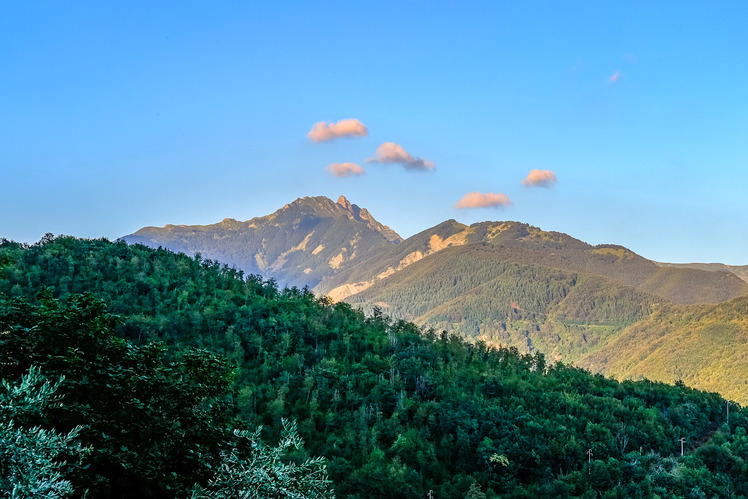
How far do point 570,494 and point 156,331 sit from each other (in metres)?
60.0

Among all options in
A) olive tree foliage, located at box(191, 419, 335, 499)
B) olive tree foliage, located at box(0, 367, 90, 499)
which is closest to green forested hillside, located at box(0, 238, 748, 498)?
olive tree foliage, located at box(191, 419, 335, 499)

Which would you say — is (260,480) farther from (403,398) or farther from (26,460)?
(403,398)

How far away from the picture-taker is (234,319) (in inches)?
3661

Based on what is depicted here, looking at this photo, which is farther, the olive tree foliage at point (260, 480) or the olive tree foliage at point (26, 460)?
the olive tree foliage at point (260, 480)

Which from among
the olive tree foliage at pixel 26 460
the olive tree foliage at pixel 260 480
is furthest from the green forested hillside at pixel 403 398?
the olive tree foliage at pixel 26 460

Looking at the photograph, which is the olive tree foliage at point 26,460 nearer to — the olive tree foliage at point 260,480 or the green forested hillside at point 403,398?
the olive tree foliage at point 260,480

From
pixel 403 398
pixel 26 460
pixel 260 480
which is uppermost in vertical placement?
pixel 26 460

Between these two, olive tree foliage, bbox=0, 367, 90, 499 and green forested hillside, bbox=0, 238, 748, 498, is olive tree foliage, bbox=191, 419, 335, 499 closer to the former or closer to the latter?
olive tree foliage, bbox=0, 367, 90, 499

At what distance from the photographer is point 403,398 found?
8200cm

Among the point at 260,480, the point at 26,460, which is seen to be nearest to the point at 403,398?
the point at 260,480

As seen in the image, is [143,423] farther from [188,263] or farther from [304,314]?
[188,263]

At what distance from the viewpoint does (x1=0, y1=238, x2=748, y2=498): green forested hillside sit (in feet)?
229

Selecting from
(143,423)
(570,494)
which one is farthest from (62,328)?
(570,494)

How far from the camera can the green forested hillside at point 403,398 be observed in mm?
69875
